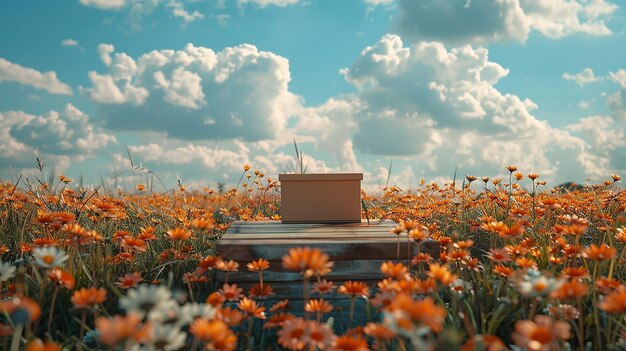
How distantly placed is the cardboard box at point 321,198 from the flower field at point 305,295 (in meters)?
0.62

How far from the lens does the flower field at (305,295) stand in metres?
1.44

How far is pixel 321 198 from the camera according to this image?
427 cm

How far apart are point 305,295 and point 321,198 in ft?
7.55

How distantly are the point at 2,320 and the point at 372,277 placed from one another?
6.14 ft

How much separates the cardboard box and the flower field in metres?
0.62

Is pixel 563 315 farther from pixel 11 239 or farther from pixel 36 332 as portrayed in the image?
pixel 11 239

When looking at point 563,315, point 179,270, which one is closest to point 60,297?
point 179,270

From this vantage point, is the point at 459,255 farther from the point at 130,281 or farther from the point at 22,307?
the point at 22,307

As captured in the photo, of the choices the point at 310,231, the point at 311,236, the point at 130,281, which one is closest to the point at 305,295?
the point at 130,281

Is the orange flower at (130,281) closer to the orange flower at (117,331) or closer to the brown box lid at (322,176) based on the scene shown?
the orange flower at (117,331)

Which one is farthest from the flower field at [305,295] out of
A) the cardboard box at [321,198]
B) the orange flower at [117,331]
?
the cardboard box at [321,198]

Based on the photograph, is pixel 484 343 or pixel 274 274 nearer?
pixel 484 343

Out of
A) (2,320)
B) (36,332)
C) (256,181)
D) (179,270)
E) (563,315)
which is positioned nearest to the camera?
(563,315)

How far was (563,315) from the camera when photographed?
7.22 feet
